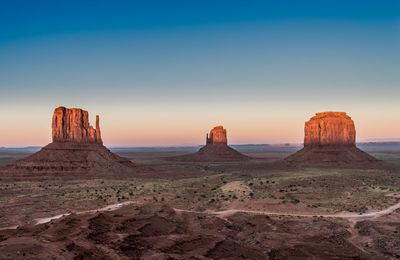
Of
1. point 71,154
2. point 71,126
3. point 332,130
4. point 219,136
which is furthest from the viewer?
point 219,136

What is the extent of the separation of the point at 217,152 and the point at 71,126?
93.2 m

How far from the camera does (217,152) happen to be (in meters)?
162

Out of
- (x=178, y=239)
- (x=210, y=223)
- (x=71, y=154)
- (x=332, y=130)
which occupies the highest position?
(x=332, y=130)

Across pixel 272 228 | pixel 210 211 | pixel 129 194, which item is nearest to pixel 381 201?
pixel 272 228

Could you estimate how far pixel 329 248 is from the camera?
2208 cm

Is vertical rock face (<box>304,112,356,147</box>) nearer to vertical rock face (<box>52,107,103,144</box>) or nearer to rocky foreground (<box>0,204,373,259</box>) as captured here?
vertical rock face (<box>52,107,103,144</box>)

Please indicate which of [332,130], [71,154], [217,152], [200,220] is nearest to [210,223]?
[200,220]

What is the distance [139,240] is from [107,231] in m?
3.03

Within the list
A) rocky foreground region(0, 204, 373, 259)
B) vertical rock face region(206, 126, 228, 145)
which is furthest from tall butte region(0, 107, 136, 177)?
vertical rock face region(206, 126, 228, 145)

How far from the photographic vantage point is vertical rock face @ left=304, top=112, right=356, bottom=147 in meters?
103

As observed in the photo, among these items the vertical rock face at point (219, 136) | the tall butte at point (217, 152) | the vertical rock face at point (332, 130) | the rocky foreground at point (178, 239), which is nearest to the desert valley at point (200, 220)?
the rocky foreground at point (178, 239)

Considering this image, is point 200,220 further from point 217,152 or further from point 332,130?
point 217,152

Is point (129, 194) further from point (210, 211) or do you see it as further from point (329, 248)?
point (329, 248)

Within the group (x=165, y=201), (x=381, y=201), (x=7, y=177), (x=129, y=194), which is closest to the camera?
(x=381, y=201)
